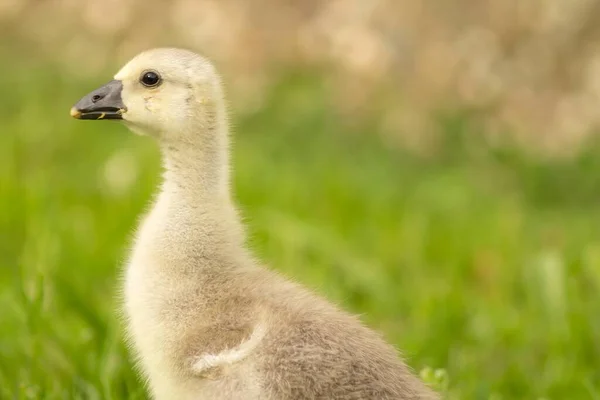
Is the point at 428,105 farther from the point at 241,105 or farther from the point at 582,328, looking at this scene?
the point at 582,328

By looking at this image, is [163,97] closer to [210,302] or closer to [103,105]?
[103,105]

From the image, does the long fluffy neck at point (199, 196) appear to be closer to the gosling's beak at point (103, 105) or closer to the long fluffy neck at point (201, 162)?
the long fluffy neck at point (201, 162)

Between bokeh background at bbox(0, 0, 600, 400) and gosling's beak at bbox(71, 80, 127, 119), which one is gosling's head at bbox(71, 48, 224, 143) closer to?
gosling's beak at bbox(71, 80, 127, 119)

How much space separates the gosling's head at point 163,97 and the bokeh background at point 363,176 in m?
0.94

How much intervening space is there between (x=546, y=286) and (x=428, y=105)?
354cm

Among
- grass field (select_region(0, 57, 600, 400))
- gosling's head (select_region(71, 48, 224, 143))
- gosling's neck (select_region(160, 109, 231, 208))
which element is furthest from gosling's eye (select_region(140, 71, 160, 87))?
grass field (select_region(0, 57, 600, 400))

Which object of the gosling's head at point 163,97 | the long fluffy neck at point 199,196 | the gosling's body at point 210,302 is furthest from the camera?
the gosling's head at point 163,97

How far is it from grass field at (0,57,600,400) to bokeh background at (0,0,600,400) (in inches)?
0.6

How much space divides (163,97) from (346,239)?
3.15 metres

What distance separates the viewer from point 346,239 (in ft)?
21.8

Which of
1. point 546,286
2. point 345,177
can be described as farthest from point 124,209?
point 546,286

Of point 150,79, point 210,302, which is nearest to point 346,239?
point 150,79

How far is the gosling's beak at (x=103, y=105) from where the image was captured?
3688mm

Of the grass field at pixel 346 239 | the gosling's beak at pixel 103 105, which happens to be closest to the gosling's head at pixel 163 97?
the gosling's beak at pixel 103 105
